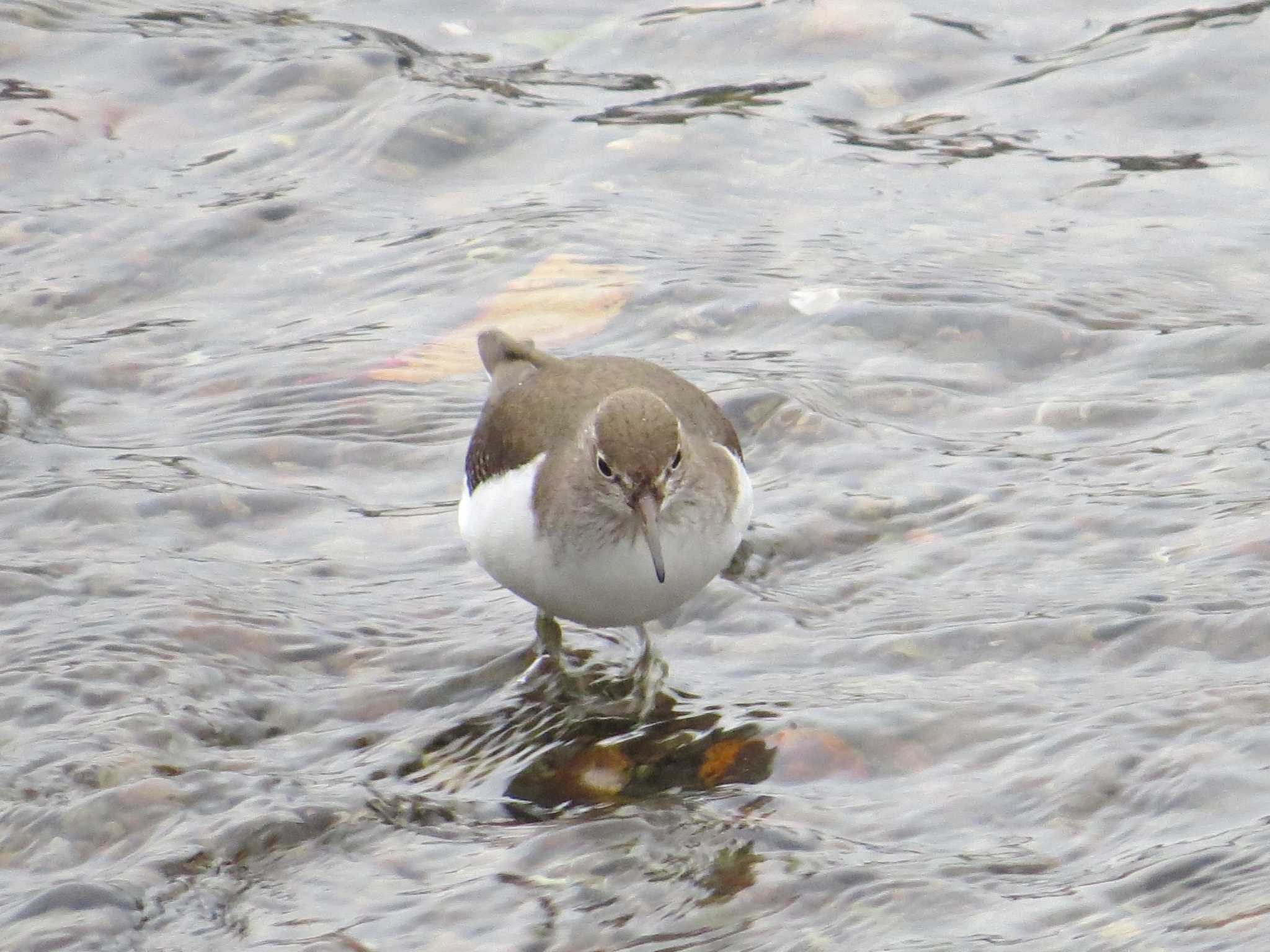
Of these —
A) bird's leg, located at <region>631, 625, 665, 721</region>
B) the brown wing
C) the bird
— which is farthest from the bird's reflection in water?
the brown wing

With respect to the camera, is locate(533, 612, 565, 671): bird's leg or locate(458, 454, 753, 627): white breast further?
locate(533, 612, 565, 671): bird's leg

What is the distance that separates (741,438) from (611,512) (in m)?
2.00

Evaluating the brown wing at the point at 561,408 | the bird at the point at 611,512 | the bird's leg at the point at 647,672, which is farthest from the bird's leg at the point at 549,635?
the brown wing at the point at 561,408

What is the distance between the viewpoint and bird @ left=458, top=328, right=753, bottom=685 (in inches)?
213

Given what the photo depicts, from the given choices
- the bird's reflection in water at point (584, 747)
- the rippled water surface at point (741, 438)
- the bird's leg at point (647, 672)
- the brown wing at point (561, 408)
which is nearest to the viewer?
the rippled water surface at point (741, 438)

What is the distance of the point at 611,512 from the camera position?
545cm

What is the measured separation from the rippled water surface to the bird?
41 cm

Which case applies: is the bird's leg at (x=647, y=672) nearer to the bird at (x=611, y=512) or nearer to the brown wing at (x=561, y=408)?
the bird at (x=611, y=512)

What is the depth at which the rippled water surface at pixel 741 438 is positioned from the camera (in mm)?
4629

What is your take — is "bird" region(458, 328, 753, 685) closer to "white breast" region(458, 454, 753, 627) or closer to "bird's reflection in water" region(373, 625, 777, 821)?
"white breast" region(458, 454, 753, 627)

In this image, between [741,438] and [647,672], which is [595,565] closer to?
[647,672]

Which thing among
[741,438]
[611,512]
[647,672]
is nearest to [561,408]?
[611,512]

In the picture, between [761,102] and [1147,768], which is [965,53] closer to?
[761,102]

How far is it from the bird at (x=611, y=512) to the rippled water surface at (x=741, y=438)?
409 mm
